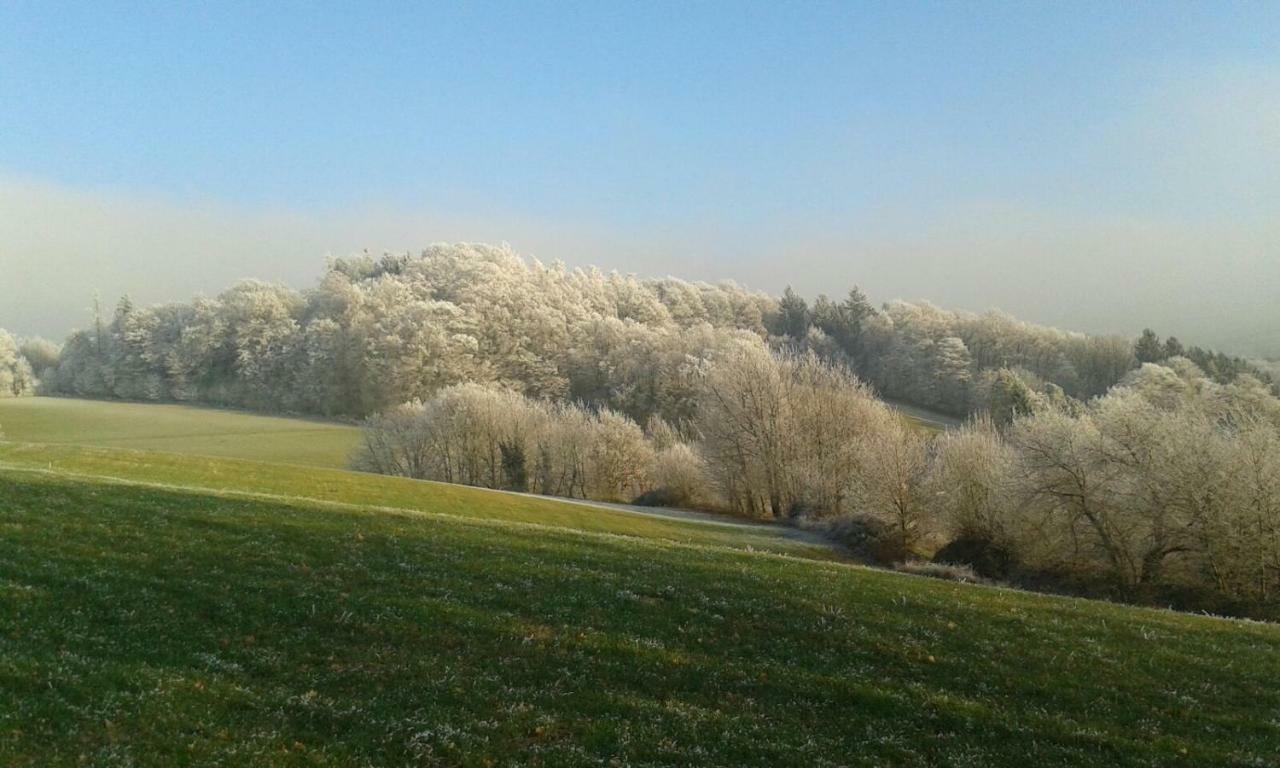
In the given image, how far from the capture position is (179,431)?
333ft

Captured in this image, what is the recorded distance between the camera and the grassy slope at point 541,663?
37.0 feet

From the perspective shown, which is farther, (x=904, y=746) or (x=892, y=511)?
(x=892, y=511)

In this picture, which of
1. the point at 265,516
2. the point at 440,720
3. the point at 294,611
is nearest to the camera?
the point at 440,720

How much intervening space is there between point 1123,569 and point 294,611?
49.3 m

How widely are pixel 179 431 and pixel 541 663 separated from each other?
106 metres

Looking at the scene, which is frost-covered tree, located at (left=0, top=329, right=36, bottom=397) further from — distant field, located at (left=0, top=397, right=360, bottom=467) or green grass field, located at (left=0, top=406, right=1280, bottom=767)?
green grass field, located at (left=0, top=406, right=1280, bottom=767)

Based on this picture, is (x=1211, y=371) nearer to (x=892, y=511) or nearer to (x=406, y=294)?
(x=892, y=511)

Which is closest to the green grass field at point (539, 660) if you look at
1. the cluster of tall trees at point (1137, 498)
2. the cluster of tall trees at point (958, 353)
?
the cluster of tall trees at point (1137, 498)

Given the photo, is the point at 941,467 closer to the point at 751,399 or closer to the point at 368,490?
the point at 751,399

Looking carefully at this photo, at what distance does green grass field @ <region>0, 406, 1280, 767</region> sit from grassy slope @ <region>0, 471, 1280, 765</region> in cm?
6

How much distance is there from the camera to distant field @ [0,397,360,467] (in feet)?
301


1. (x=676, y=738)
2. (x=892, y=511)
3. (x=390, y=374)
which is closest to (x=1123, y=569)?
(x=892, y=511)

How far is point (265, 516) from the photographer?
2475 centimetres

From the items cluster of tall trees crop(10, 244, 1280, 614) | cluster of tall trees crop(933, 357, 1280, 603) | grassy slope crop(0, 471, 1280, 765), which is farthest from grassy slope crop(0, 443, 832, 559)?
grassy slope crop(0, 471, 1280, 765)
